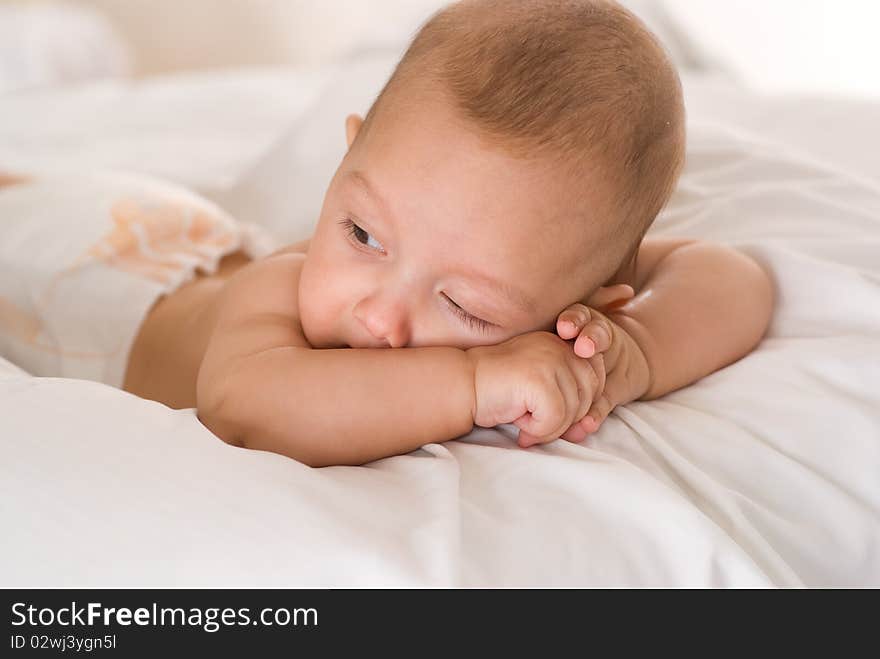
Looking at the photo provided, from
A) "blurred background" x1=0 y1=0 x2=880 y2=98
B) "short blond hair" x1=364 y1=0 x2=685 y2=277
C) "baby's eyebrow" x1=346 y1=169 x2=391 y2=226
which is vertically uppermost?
"short blond hair" x1=364 y1=0 x2=685 y2=277

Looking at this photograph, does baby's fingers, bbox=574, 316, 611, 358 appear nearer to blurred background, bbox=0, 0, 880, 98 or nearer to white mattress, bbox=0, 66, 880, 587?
white mattress, bbox=0, 66, 880, 587

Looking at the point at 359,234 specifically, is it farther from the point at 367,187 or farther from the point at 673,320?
the point at 673,320

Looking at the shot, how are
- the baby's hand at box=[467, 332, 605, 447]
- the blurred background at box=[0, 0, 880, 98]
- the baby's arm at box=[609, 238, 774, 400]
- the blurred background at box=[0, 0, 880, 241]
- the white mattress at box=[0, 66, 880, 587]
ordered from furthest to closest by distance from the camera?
the blurred background at box=[0, 0, 880, 98], the blurred background at box=[0, 0, 880, 241], the baby's arm at box=[609, 238, 774, 400], the baby's hand at box=[467, 332, 605, 447], the white mattress at box=[0, 66, 880, 587]

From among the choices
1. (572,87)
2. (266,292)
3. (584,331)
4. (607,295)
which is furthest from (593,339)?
(266,292)

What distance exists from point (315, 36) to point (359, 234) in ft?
10.4

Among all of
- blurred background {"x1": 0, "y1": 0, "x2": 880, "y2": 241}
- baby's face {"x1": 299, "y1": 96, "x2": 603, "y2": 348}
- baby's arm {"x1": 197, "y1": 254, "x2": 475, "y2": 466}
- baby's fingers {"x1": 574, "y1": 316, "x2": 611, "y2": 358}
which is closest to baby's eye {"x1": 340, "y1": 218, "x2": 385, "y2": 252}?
baby's face {"x1": 299, "y1": 96, "x2": 603, "y2": 348}

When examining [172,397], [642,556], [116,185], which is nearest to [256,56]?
[116,185]

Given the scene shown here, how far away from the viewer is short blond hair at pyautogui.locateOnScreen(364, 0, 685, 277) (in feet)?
2.88

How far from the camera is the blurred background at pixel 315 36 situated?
8.07 feet

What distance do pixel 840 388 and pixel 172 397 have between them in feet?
2.39

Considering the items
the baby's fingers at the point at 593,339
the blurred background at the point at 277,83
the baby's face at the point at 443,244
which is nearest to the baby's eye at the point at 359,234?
the baby's face at the point at 443,244

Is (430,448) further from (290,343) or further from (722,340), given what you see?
(722,340)

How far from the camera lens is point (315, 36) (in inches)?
154

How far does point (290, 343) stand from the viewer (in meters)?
0.97
